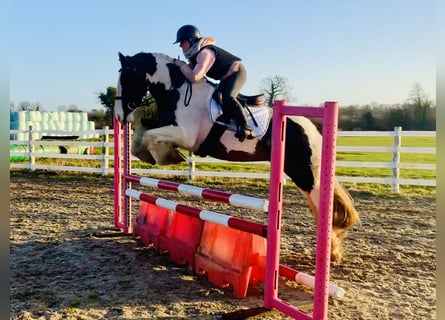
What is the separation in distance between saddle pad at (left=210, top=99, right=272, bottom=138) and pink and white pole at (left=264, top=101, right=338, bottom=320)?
0.73 m

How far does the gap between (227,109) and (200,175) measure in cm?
617

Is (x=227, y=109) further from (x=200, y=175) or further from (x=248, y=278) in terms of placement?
(x=200, y=175)

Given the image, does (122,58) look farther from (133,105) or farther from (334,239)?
(334,239)

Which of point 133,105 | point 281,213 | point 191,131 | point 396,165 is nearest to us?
point 281,213

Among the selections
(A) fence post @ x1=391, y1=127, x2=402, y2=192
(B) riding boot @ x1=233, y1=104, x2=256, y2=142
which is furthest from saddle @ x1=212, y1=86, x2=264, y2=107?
(A) fence post @ x1=391, y1=127, x2=402, y2=192

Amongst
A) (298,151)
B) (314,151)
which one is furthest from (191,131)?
(314,151)

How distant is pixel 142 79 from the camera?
3.60 m

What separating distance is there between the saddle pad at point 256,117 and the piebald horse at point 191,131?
3cm

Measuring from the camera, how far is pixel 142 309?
278 cm

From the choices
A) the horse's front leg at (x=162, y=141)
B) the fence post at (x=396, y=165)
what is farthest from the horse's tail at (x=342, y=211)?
the fence post at (x=396, y=165)

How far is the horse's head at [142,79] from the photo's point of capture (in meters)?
3.56

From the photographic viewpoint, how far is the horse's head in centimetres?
→ 356

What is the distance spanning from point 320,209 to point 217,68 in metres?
1.55

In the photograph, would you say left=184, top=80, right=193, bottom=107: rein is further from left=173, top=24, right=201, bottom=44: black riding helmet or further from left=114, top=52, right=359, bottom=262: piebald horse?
left=173, top=24, right=201, bottom=44: black riding helmet
